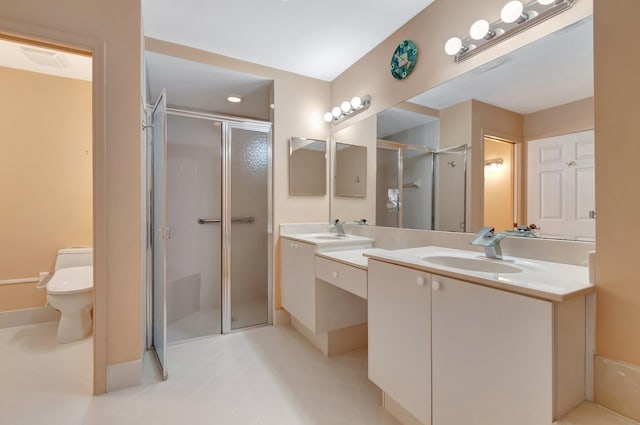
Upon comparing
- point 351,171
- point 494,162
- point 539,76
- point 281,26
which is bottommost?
point 494,162

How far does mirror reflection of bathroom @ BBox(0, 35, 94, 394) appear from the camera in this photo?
7.26 feet

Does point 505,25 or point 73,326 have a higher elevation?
point 505,25

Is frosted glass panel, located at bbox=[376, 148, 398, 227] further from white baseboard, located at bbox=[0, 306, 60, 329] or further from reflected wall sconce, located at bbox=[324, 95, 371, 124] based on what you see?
white baseboard, located at bbox=[0, 306, 60, 329]

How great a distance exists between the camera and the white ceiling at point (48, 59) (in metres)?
2.11

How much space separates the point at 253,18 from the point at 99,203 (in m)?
1.58

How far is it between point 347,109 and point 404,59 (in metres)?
0.68

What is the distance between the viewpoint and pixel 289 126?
8.66ft

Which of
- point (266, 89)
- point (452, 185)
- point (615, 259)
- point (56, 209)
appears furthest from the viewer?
point (266, 89)

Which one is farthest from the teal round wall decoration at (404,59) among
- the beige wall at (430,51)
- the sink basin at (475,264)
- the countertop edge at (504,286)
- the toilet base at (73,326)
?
the toilet base at (73,326)

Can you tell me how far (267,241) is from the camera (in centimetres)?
266

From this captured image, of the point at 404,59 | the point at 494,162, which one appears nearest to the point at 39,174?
the point at 404,59

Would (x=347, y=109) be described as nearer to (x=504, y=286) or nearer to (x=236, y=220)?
(x=236, y=220)

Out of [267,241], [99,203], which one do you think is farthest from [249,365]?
[99,203]

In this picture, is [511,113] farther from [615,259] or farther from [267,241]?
[267,241]
